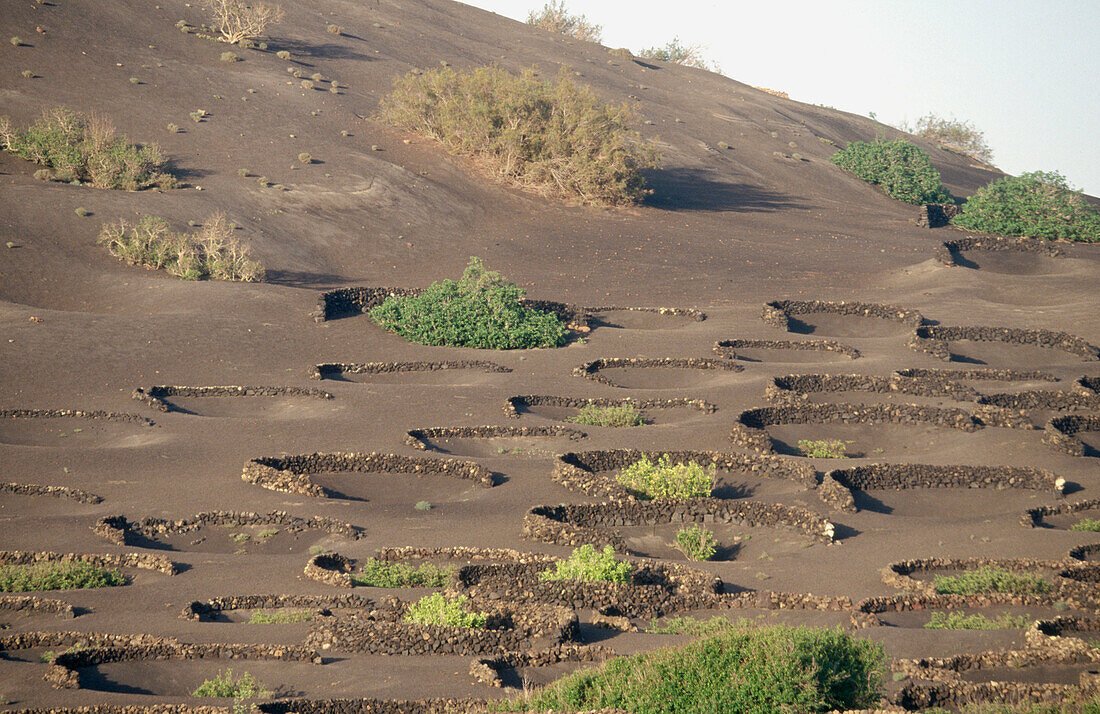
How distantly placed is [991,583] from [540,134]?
33484mm

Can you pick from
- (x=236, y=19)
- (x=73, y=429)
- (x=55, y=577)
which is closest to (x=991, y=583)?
(x=55, y=577)

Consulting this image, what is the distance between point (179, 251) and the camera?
29422 millimetres

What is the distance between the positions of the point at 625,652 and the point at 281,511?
25.3 feet

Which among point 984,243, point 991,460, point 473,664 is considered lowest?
point 473,664

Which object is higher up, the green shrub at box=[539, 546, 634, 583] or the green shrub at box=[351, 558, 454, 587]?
the green shrub at box=[539, 546, 634, 583]

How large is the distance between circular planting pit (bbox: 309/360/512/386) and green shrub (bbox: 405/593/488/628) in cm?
1293

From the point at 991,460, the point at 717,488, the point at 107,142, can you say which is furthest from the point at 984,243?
the point at 107,142

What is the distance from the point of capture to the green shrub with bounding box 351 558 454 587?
42.6 feet

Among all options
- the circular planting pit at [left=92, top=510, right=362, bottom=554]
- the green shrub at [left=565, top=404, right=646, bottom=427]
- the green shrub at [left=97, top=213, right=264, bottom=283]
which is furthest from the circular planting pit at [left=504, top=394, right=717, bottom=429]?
the green shrub at [left=97, top=213, right=264, bottom=283]

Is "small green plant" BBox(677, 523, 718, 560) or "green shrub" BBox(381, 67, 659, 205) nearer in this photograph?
"small green plant" BBox(677, 523, 718, 560)

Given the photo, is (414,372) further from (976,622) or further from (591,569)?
(976,622)

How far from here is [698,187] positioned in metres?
48.2

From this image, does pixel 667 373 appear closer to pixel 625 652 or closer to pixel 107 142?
pixel 625 652

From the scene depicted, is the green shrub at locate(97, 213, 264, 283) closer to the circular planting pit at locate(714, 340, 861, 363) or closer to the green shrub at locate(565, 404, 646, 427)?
the green shrub at locate(565, 404, 646, 427)
